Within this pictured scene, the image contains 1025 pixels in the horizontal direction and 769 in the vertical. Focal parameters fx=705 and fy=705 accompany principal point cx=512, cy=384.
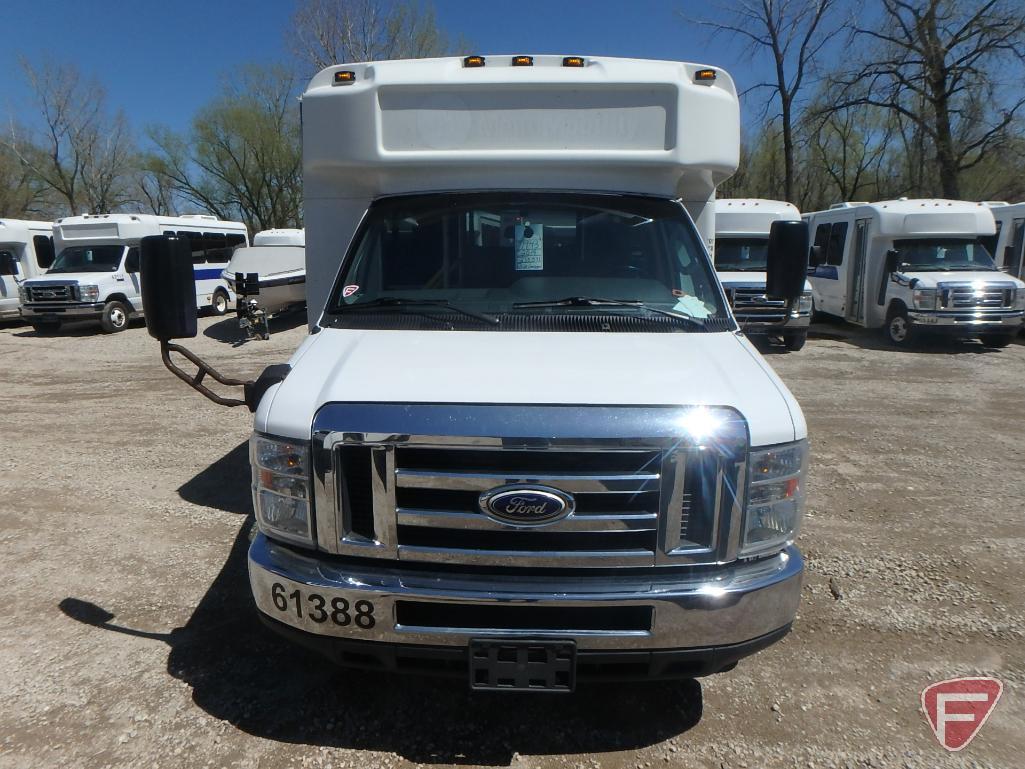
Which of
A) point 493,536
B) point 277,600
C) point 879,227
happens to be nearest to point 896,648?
point 493,536

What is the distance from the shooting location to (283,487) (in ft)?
8.60

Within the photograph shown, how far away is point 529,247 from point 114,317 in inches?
649

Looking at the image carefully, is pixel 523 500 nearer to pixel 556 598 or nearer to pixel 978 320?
pixel 556 598

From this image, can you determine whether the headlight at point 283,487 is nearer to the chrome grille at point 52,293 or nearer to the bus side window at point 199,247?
the chrome grille at point 52,293

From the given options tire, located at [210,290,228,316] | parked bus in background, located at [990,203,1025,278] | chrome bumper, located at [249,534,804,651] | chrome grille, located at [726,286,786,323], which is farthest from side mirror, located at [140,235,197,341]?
tire, located at [210,290,228,316]

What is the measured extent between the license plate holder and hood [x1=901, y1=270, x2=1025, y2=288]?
13.7 m

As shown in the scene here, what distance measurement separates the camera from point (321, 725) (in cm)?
297

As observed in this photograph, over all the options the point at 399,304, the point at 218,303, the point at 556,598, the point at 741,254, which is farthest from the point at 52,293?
the point at 556,598

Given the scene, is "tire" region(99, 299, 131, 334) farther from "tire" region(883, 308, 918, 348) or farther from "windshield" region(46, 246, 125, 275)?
Answer: "tire" region(883, 308, 918, 348)

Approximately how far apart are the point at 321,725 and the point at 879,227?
14967 millimetres

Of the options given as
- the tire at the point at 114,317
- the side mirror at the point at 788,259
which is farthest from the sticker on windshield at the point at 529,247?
the tire at the point at 114,317

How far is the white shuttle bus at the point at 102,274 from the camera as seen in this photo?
16.3 metres

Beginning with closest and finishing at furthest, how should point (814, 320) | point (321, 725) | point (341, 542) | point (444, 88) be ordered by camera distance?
point (341, 542), point (321, 725), point (444, 88), point (814, 320)

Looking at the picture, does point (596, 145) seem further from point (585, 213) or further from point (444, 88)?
point (444, 88)
